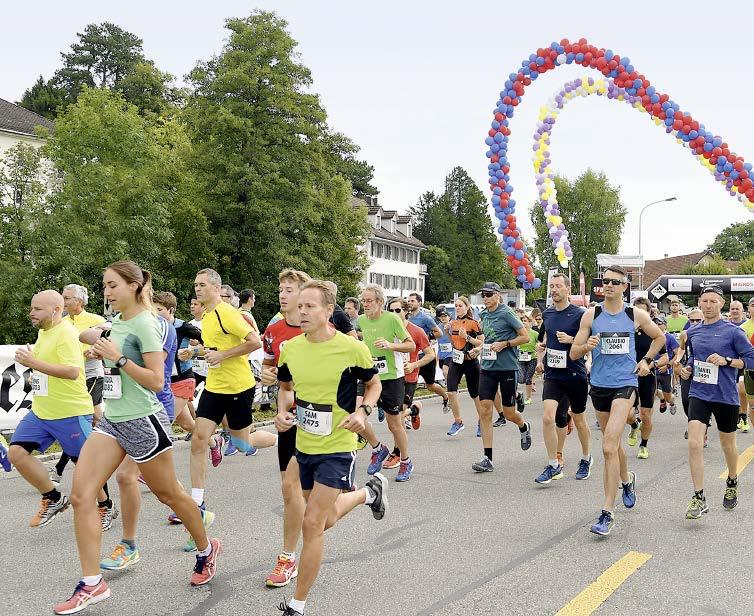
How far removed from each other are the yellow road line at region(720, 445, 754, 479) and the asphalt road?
1.00ft

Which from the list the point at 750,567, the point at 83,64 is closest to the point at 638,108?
the point at 750,567

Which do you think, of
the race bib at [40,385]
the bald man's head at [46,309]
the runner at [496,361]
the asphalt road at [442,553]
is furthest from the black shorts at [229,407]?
the runner at [496,361]

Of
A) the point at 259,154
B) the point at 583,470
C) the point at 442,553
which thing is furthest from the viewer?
the point at 259,154

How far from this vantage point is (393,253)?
75.9 meters

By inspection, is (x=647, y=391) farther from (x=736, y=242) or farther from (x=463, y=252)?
(x=736, y=242)

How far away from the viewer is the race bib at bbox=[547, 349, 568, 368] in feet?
25.9

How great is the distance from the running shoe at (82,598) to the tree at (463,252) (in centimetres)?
7937

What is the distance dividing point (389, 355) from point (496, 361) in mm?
1243

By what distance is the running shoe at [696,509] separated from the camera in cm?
646

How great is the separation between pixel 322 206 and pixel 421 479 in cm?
3077

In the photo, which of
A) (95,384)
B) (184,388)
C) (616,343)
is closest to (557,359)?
(616,343)

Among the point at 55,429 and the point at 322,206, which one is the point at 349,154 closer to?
the point at 322,206

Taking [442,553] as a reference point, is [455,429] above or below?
below

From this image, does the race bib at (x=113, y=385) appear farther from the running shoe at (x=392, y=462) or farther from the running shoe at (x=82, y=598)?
the running shoe at (x=392, y=462)
